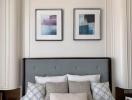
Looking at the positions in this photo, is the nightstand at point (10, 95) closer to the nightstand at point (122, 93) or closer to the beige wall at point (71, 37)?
the beige wall at point (71, 37)

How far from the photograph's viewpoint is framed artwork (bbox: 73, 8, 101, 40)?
4.77 metres

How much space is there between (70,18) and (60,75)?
3.77 ft

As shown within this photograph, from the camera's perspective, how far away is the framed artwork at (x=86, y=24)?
4.77 m

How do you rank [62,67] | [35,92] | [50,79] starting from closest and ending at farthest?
[35,92] < [50,79] < [62,67]

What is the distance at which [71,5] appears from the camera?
4.80m

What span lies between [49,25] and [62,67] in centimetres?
87

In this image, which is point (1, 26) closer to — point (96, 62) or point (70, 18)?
point (70, 18)

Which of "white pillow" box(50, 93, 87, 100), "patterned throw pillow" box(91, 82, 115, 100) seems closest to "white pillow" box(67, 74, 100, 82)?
"patterned throw pillow" box(91, 82, 115, 100)

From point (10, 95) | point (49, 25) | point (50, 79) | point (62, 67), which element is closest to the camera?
point (50, 79)

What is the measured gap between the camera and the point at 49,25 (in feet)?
15.6

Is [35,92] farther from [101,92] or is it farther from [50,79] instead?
[101,92]

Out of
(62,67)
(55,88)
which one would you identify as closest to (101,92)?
(55,88)

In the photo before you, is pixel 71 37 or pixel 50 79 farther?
pixel 71 37

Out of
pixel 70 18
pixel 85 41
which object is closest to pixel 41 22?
pixel 70 18
